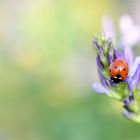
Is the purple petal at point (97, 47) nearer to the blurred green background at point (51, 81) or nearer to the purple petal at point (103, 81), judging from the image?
the purple petal at point (103, 81)

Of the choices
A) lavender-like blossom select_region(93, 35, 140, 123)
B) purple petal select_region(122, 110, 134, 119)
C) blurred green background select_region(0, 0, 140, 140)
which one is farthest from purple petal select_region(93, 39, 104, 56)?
blurred green background select_region(0, 0, 140, 140)

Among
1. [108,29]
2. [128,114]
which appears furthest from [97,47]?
[108,29]

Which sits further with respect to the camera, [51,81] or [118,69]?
[51,81]

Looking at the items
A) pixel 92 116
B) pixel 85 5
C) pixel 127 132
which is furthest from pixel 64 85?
pixel 85 5

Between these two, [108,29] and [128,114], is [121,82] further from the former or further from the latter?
[108,29]

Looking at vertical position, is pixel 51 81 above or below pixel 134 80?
above

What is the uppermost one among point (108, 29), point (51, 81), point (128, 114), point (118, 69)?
point (51, 81)
